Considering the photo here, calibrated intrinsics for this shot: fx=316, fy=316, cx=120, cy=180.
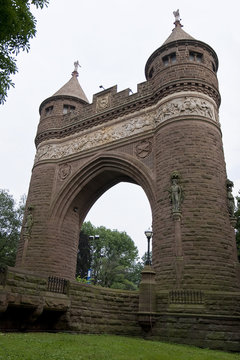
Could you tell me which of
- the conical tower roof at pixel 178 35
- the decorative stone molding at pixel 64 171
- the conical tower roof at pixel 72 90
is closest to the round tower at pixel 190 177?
the conical tower roof at pixel 178 35

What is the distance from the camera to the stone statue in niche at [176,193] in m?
12.1

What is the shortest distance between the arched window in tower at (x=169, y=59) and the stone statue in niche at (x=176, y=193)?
20.1ft

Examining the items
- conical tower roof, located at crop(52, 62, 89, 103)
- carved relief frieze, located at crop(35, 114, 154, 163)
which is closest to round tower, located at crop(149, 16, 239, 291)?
carved relief frieze, located at crop(35, 114, 154, 163)

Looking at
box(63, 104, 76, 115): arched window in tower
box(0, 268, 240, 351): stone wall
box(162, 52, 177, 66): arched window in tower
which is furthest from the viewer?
box(63, 104, 76, 115): arched window in tower

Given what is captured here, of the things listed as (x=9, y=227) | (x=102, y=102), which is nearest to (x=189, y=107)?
(x=102, y=102)

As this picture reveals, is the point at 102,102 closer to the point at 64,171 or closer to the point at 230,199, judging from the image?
the point at 64,171

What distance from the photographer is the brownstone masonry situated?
30.0ft

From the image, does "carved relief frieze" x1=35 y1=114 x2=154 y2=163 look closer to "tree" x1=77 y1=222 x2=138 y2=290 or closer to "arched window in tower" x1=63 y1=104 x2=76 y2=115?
"arched window in tower" x1=63 y1=104 x2=76 y2=115

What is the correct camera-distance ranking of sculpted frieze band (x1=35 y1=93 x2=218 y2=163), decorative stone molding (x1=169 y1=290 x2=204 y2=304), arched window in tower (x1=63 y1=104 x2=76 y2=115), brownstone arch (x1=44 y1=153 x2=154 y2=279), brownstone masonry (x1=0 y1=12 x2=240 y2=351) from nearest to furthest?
1. brownstone masonry (x1=0 y1=12 x2=240 y2=351)
2. decorative stone molding (x1=169 y1=290 x2=204 y2=304)
3. sculpted frieze band (x1=35 y1=93 x2=218 y2=163)
4. brownstone arch (x1=44 y1=153 x2=154 y2=279)
5. arched window in tower (x1=63 y1=104 x2=76 y2=115)

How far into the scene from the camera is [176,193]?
12305mm

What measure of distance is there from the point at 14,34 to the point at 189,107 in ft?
31.3

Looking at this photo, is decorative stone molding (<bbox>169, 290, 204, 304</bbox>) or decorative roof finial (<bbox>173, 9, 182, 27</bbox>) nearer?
decorative stone molding (<bbox>169, 290, 204, 304</bbox>)

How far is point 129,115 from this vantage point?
1673 cm

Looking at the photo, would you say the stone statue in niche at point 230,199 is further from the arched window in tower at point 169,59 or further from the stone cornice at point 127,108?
the arched window in tower at point 169,59
